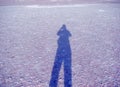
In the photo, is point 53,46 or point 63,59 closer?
point 63,59

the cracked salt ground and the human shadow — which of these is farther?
the cracked salt ground

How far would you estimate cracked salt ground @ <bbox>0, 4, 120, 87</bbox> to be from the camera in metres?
5.04

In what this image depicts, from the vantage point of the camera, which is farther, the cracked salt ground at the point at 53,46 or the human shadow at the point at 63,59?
the cracked salt ground at the point at 53,46

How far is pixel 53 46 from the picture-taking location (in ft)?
23.5

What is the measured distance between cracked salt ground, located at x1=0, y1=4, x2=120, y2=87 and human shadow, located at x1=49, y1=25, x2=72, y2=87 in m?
0.13

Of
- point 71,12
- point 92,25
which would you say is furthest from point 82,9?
point 92,25

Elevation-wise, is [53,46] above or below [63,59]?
above

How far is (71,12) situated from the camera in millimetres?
12453

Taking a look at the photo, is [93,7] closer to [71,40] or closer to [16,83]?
[71,40]

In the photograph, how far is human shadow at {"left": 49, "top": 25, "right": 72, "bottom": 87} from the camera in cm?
491

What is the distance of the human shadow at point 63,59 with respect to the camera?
4.91 meters

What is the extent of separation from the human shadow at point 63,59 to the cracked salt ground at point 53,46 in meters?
0.13

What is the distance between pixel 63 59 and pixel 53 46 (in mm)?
1217

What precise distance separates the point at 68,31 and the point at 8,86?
4.95 m
